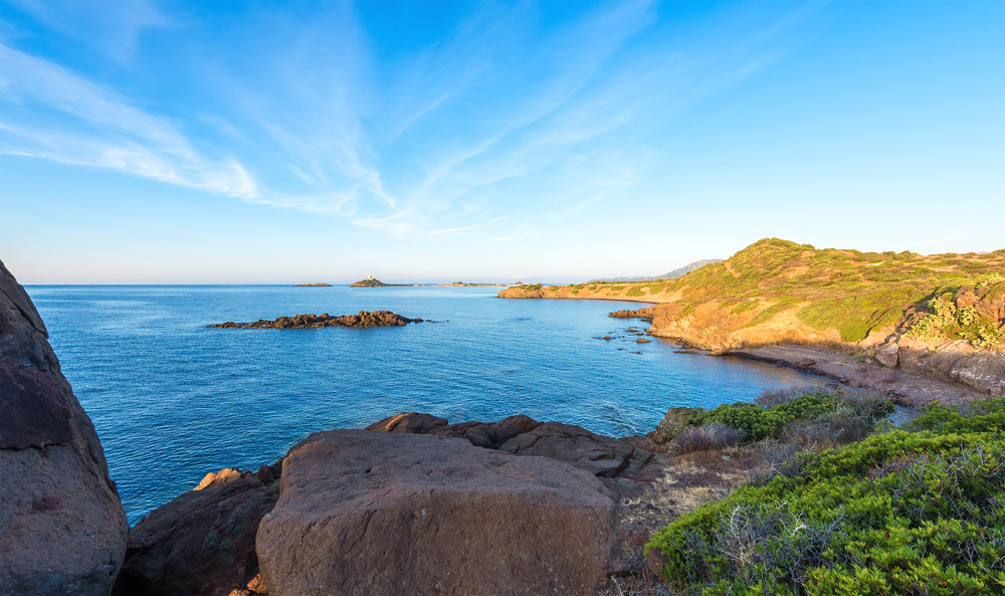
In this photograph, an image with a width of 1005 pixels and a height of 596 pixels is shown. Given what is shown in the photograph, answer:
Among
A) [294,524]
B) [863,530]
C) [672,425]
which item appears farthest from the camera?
[672,425]

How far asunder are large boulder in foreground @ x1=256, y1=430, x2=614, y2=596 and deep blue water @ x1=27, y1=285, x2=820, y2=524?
49.3 feet

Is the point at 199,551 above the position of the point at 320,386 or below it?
above

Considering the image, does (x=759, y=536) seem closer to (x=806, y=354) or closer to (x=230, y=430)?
(x=230, y=430)

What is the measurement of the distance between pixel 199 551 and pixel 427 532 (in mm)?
6076

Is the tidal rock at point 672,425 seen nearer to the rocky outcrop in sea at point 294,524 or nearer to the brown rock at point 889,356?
the rocky outcrop in sea at point 294,524

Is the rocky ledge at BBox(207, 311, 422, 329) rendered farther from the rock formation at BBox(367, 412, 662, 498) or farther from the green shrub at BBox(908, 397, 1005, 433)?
the green shrub at BBox(908, 397, 1005, 433)

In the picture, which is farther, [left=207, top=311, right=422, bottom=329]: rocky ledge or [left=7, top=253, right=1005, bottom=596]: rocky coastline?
[left=207, top=311, right=422, bottom=329]: rocky ledge

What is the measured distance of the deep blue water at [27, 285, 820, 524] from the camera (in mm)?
23344

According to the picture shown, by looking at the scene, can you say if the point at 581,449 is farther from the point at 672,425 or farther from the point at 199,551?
the point at 199,551

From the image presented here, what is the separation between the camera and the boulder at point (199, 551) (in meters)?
8.80

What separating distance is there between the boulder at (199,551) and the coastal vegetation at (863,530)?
9.68m

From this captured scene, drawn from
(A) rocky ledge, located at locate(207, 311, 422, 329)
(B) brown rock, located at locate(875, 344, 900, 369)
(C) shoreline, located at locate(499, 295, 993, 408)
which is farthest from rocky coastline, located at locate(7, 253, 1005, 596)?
(A) rocky ledge, located at locate(207, 311, 422, 329)

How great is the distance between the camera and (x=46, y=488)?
7375mm

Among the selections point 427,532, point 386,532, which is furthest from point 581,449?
point 386,532
